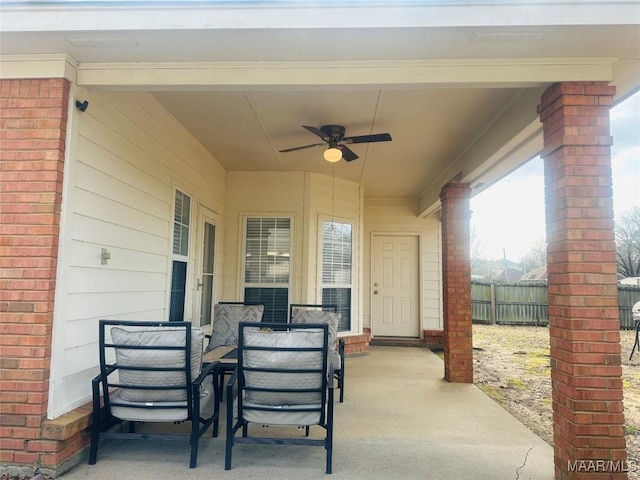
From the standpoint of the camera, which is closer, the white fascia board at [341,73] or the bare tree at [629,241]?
the white fascia board at [341,73]

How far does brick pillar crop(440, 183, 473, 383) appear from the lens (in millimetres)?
4734

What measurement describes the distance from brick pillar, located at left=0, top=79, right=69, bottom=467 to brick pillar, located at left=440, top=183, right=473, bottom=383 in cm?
406

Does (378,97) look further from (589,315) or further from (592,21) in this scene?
(589,315)

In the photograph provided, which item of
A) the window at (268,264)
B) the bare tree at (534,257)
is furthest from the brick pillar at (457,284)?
the bare tree at (534,257)

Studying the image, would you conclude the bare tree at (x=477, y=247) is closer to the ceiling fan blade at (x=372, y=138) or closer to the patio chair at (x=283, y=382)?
the ceiling fan blade at (x=372, y=138)

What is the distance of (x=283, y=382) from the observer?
2.44 m

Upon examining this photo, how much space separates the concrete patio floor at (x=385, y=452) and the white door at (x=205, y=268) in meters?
1.52

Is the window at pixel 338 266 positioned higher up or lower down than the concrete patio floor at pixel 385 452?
higher up

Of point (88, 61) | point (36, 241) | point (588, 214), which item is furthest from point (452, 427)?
point (88, 61)

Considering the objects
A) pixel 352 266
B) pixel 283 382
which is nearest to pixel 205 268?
pixel 352 266

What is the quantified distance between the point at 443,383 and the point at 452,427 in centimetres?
147

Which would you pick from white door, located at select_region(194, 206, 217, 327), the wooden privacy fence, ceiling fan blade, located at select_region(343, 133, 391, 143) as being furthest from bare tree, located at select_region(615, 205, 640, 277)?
white door, located at select_region(194, 206, 217, 327)

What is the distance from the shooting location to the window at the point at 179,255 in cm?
406

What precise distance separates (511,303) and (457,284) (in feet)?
24.0
